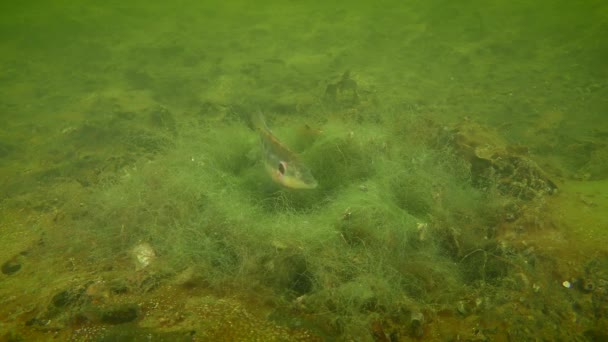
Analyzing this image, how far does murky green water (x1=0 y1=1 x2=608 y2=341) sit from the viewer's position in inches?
107

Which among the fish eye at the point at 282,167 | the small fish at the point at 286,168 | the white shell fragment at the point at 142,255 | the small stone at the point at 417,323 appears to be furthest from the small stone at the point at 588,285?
the white shell fragment at the point at 142,255

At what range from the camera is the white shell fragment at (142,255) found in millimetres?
3410

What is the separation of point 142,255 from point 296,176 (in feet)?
6.33

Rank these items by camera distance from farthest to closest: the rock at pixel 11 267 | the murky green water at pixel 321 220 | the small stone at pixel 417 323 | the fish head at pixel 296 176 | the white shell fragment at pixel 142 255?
the rock at pixel 11 267 < the fish head at pixel 296 176 < the white shell fragment at pixel 142 255 < the murky green water at pixel 321 220 < the small stone at pixel 417 323

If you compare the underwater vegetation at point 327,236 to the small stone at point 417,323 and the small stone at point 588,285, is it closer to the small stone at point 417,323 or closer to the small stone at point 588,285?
the small stone at point 417,323

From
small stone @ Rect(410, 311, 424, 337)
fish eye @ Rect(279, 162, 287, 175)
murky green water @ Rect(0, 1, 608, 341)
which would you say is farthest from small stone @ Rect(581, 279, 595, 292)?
fish eye @ Rect(279, 162, 287, 175)

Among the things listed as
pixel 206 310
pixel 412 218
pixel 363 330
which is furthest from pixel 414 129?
pixel 206 310

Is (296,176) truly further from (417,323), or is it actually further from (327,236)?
(417,323)

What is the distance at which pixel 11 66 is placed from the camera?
15.7 meters

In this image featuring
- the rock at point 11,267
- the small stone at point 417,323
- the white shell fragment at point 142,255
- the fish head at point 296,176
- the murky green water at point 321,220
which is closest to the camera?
the small stone at point 417,323

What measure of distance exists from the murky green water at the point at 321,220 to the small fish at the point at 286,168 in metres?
0.04

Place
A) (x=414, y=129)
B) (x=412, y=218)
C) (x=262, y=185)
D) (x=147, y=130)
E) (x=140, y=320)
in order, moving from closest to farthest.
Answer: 1. (x=140, y=320)
2. (x=412, y=218)
3. (x=262, y=185)
4. (x=414, y=129)
5. (x=147, y=130)

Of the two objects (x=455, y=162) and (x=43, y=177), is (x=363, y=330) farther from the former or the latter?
(x=43, y=177)

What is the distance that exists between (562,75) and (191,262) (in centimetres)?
1343
